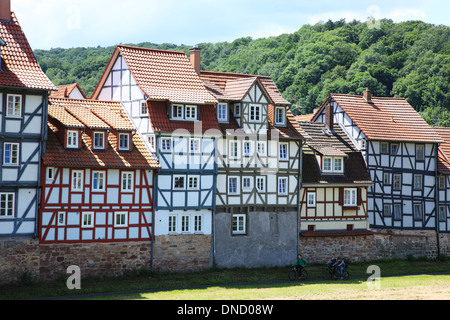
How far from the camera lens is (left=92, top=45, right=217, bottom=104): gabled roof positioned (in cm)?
4625

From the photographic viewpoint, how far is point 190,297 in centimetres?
3844

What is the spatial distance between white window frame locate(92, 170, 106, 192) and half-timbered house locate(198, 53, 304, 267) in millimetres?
7794

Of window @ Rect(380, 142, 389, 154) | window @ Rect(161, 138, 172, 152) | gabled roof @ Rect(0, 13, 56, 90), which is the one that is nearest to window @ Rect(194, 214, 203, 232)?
window @ Rect(161, 138, 172, 152)

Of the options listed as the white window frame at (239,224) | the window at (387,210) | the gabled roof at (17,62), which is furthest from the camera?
the window at (387,210)

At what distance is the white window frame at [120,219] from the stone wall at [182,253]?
2.26 metres

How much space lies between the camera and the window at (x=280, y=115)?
50.8m

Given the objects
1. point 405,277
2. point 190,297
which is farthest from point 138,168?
point 405,277

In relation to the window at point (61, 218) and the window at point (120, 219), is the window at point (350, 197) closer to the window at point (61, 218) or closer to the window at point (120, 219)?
A: the window at point (120, 219)

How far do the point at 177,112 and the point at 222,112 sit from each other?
3.58m

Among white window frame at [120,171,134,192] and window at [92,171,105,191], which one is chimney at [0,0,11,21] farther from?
white window frame at [120,171,134,192]

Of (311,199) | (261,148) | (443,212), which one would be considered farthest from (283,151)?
(443,212)

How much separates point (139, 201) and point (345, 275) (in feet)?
43.9

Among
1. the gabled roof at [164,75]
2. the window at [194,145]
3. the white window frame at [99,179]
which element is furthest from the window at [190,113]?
the white window frame at [99,179]

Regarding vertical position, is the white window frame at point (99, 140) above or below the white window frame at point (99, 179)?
above
